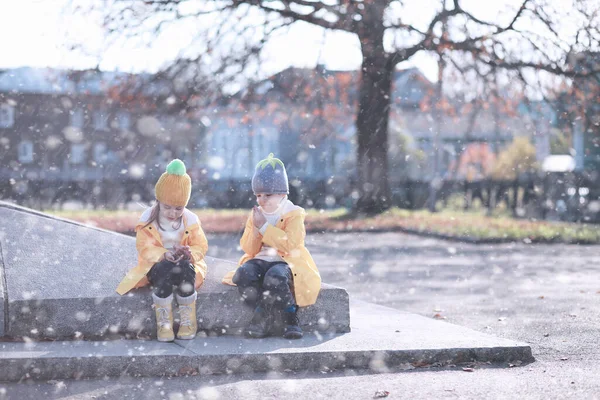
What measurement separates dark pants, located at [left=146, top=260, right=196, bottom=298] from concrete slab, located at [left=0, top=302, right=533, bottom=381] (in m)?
0.33

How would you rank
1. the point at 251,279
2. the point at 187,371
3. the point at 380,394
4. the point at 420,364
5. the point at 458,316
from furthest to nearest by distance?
the point at 458,316 < the point at 251,279 < the point at 420,364 < the point at 187,371 < the point at 380,394

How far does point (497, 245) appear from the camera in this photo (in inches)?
647

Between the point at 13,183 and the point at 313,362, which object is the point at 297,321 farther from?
the point at 13,183

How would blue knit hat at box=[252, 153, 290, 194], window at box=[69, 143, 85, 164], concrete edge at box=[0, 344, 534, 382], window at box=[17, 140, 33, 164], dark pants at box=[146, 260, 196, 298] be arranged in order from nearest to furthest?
1. concrete edge at box=[0, 344, 534, 382]
2. dark pants at box=[146, 260, 196, 298]
3. blue knit hat at box=[252, 153, 290, 194]
4. window at box=[17, 140, 33, 164]
5. window at box=[69, 143, 85, 164]

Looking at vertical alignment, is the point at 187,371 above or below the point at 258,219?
below

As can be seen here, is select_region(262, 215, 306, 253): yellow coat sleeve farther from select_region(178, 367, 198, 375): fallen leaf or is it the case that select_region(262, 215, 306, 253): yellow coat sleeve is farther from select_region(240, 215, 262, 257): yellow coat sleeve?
select_region(178, 367, 198, 375): fallen leaf

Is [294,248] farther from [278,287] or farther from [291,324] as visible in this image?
[291,324]

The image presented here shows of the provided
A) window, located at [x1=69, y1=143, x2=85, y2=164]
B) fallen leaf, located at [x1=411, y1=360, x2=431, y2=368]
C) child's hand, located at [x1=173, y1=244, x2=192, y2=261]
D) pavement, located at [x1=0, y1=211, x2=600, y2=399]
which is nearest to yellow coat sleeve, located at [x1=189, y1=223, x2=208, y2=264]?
child's hand, located at [x1=173, y1=244, x2=192, y2=261]

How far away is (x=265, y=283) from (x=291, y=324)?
346mm

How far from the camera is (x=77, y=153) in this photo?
59.8 m

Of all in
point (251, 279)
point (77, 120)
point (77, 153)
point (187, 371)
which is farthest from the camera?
point (77, 120)

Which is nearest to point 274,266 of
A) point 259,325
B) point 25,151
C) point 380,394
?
point 259,325

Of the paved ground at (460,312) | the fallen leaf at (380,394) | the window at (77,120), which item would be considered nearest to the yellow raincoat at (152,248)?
the paved ground at (460,312)

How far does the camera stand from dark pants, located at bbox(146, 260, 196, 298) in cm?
555
